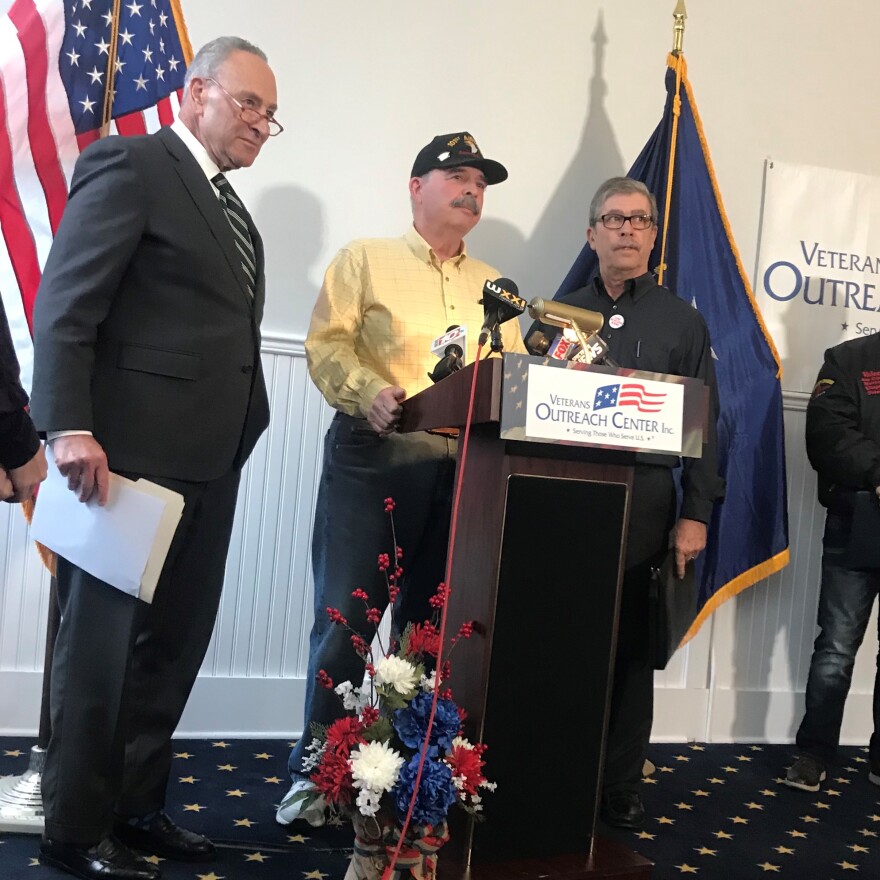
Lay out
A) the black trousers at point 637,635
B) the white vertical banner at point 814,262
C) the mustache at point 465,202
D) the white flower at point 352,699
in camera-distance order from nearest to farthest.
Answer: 1. the white flower at point 352,699
2. the mustache at point 465,202
3. the black trousers at point 637,635
4. the white vertical banner at point 814,262

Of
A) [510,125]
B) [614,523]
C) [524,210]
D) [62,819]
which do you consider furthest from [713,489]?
[62,819]

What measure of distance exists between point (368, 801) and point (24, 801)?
41.3 inches

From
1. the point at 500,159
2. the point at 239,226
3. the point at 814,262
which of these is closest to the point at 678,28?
the point at 500,159

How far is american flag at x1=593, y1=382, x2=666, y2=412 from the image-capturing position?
1.51 m

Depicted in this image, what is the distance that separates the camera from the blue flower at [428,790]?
4.81 feet

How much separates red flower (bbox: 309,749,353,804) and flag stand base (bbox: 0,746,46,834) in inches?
32.2

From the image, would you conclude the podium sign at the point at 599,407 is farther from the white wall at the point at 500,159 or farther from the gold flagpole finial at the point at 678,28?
the gold flagpole finial at the point at 678,28

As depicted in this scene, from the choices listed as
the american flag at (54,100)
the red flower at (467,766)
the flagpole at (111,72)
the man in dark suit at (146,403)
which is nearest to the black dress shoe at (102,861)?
the man in dark suit at (146,403)

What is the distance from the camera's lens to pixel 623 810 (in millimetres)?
2381

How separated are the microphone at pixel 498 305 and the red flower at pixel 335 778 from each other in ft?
2.35

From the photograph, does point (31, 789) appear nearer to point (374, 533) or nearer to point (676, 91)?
point (374, 533)

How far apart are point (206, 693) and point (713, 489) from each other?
165 cm

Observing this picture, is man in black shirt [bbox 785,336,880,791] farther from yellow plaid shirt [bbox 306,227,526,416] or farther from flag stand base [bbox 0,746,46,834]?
flag stand base [bbox 0,746,46,834]

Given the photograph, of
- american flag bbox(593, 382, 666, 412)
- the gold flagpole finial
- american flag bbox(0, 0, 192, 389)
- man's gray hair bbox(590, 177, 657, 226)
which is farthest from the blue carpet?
the gold flagpole finial
